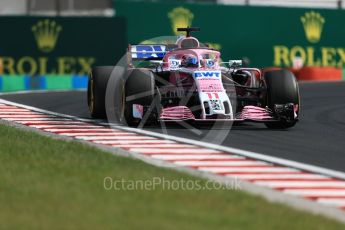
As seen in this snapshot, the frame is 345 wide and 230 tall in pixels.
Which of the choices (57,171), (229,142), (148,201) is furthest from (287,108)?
(148,201)

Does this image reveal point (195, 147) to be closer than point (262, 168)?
No

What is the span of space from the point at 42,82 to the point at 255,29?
26.2 feet

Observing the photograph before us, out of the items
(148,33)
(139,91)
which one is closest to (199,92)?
(139,91)

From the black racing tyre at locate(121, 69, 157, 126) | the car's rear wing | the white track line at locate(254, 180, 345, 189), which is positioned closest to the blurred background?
the car's rear wing

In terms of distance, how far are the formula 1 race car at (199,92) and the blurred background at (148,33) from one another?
10.5m

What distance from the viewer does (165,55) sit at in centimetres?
1678

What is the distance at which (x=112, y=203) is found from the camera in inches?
343

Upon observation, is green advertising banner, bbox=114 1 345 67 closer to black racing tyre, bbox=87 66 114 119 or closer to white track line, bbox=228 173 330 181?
black racing tyre, bbox=87 66 114 119

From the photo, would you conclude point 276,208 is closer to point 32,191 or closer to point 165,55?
point 32,191

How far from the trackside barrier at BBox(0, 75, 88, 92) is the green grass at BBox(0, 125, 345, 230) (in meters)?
15.6

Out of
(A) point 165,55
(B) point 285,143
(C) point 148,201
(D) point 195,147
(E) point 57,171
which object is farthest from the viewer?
(A) point 165,55

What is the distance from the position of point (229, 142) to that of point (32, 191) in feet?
16.5

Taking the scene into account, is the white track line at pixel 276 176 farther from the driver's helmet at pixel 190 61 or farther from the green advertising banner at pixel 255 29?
the green advertising banner at pixel 255 29

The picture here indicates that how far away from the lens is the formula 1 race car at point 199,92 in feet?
49.4
